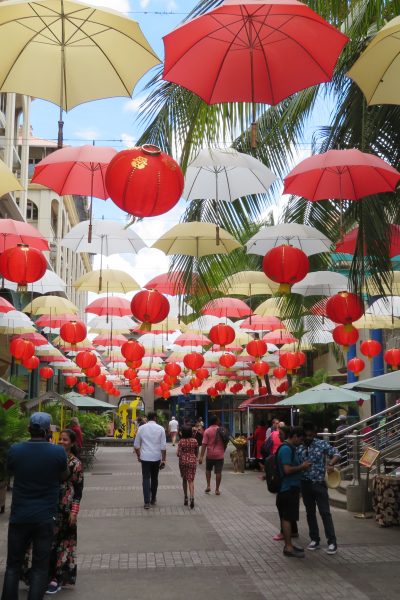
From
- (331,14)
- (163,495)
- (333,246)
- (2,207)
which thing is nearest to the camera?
(331,14)

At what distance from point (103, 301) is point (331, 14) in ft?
44.0

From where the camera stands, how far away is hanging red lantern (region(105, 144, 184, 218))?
6434mm

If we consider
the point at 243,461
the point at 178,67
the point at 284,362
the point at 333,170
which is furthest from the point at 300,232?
the point at 243,461

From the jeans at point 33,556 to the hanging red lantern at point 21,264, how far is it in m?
5.78

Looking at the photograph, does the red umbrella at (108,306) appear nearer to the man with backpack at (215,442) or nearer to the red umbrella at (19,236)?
the man with backpack at (215,442)

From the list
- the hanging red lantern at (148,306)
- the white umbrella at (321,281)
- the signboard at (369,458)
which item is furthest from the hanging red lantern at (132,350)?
the signboard at (369,458)

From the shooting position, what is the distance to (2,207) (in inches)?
1034

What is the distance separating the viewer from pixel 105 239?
1589cm

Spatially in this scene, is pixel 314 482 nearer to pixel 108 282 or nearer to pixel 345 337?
pixel 345 337

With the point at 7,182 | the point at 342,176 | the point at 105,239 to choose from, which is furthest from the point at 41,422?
the point at 105,239

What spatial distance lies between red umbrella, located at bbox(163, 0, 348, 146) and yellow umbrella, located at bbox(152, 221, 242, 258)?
4.53 metres

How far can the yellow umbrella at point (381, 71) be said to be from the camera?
6402 mm

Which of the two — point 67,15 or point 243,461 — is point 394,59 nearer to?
point 67,15

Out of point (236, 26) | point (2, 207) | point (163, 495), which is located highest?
point (2, 207)
